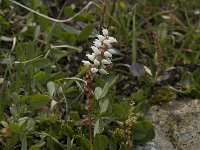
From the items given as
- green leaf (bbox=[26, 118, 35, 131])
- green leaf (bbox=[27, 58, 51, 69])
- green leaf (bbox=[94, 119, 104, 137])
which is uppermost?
green leaf (bbox=[27, 58, 51, 69])

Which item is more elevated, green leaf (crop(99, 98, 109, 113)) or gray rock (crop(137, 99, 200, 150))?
green leaf (crop(99, 98, 109, 113))

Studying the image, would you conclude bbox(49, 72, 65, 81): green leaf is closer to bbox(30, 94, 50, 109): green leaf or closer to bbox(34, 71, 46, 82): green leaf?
bbox(34, 71, 46, 82): green leaf

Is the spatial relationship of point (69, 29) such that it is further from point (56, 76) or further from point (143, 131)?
point (143, 131)

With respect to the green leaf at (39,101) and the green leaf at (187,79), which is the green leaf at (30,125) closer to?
the green leaf at (39,101)

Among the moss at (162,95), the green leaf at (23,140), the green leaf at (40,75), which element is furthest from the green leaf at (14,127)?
the moss at (162,95)

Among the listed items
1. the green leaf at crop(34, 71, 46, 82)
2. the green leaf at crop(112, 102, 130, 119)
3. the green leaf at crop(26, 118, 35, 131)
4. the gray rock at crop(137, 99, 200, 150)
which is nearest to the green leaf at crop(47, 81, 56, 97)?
the green leaf at crop(34, 71, 46, 82)

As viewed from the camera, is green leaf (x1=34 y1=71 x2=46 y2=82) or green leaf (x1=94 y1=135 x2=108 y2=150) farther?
green leaf (x1=34 y1=71 x2=46 y2=82)

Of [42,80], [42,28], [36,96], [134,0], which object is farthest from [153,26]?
[36,96]
